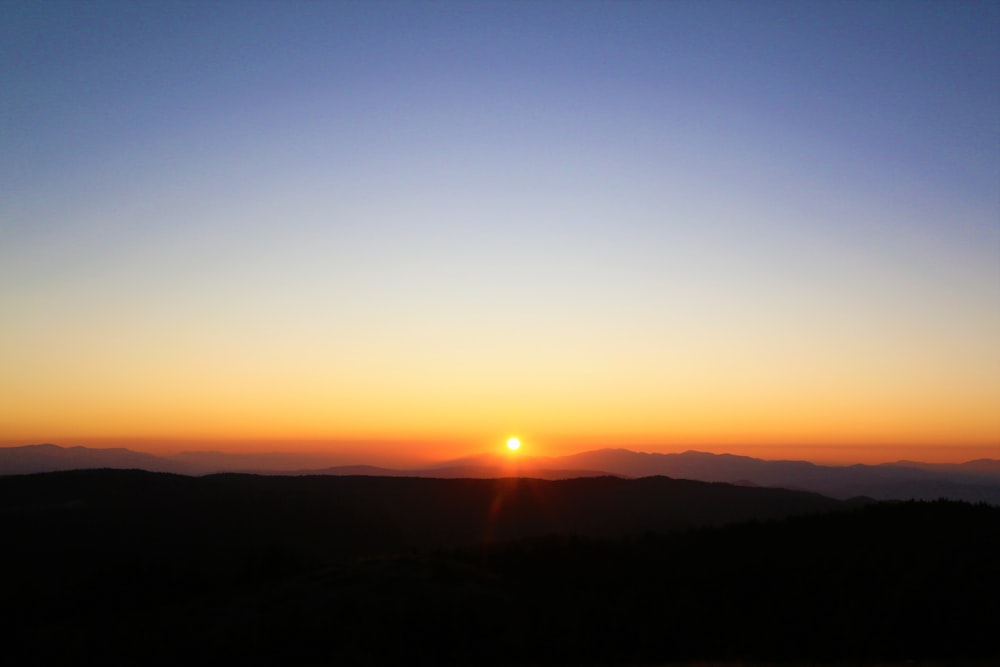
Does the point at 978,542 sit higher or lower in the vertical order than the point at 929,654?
higher

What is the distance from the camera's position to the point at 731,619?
50.6 ft

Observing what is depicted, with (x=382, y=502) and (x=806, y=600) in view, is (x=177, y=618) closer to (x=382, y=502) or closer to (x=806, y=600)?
(x=806, y=600)

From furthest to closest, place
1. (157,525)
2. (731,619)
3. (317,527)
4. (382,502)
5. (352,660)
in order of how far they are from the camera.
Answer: (382,502), (317,527), (157,525), (731,619), (352,660)

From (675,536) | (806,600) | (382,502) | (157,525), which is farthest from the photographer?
(382,502)

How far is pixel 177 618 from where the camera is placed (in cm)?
1677

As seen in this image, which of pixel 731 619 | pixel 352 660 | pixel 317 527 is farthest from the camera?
pixel 317 527

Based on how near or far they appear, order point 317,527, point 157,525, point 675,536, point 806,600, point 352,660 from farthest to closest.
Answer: point 317,527 < point 157,525 < point 675,536 < point 806,600 < point 352,660

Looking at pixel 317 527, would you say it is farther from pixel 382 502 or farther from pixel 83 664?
pixel 83 664

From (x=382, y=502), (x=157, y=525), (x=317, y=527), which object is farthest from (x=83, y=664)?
(x=382, y=502)

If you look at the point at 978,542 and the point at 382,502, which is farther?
the point at 382,502

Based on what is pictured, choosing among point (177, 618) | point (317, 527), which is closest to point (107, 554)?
point (317, 527)

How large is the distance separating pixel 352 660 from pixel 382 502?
1509 inches

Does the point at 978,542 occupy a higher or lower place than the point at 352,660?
higher

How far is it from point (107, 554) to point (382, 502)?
20.8m
